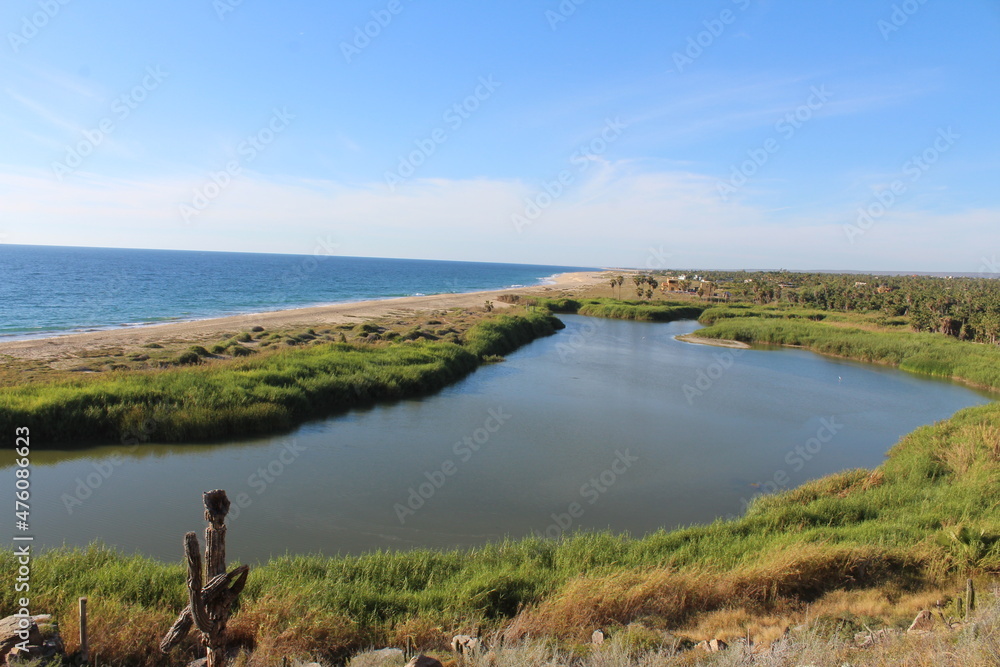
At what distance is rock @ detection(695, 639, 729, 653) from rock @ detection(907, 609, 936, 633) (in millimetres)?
2045

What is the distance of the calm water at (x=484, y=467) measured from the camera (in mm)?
11180

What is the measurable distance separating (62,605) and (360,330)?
29.3 m

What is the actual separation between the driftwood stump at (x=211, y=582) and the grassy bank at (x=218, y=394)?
12793 millimetres

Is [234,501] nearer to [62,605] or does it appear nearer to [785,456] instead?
[62,605]

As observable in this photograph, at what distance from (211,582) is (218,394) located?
14279 mm

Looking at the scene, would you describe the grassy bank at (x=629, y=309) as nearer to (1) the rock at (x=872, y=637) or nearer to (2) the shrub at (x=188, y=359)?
(2) the shrub at (x=188, y=359)

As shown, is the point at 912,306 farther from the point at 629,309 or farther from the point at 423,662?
the point at 423,662

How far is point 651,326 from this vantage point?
5322cm

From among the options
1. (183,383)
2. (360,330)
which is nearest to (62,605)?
(183,383)

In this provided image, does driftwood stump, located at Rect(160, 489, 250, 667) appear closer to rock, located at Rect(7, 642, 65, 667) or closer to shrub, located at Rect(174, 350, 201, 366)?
rock, located at Rect(7, 642, 65, 667)

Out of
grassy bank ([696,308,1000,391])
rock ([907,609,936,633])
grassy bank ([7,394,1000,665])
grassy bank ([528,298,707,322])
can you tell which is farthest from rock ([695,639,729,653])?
grassy bank ([528,298,707,322])

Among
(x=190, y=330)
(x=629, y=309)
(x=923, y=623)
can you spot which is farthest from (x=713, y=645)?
(x=629, y=309)

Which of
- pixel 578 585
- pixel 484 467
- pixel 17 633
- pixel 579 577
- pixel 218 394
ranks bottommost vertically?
pixel 484 467

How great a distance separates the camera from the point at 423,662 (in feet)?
18.0
